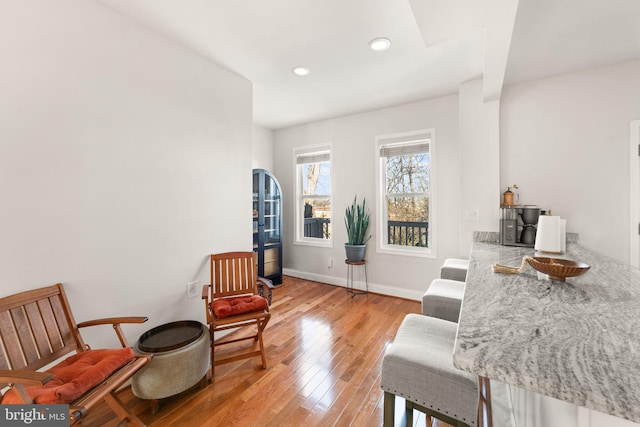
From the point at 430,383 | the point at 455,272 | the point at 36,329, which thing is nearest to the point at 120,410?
the point at 36,329

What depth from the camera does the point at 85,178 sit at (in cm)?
167

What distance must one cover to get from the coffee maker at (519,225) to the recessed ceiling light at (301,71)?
2.50m

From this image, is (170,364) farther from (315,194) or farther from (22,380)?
(315,194)

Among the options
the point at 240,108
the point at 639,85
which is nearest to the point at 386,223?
the point at 240,108

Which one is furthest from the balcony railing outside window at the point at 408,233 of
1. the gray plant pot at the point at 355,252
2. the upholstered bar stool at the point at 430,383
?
the upholstered bar stool at the point at 430,383

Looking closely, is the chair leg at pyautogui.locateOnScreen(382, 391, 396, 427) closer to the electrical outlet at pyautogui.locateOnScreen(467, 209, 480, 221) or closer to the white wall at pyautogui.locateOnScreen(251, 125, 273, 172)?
the electrical outlet at pyautogui.locateOnScreen(467, 209, 480, 221)

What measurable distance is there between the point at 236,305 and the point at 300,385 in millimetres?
766

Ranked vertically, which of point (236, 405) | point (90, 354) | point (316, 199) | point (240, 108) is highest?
point (240, 108)

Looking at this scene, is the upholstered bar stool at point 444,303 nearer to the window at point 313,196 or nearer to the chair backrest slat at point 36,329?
the chair backrest slat at point 36,329

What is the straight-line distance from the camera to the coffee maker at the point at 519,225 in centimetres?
248

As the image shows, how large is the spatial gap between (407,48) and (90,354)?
3155mm

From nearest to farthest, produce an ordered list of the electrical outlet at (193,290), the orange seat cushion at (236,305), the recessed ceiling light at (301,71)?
the orange seat cushion at (236,305) < the electrical outlet at (193,290) < the recessed ceiling light at (301,71)

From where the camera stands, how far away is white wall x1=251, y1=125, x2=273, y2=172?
14.6 feet

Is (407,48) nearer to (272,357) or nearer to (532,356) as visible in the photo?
(532,356)
